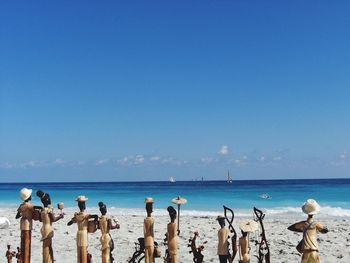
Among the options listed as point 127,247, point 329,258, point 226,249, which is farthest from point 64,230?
point 226,249

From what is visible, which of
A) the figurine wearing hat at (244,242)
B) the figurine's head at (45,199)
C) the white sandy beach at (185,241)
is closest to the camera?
the figurine wearing hat at (244,242)

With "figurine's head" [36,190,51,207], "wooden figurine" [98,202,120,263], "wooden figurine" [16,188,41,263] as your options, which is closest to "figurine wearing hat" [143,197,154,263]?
"wooden figurine" [98,202,120,263]

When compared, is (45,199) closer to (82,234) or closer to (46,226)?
(46,226)

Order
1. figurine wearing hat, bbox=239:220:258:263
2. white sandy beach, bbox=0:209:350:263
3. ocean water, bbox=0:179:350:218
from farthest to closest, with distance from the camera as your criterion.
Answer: ocean water, bbox=0:179:350:218 < white sandy beach, bbox=0:209:350:263 < figurine wearing hat, bbox=239:220:258:263

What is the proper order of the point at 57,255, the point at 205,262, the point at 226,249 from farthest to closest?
1. the point at 57,255
2. the point at 205,262
3. the point at 226,249

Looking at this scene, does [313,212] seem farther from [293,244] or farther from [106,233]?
[293,244]

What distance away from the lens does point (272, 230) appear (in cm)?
1809

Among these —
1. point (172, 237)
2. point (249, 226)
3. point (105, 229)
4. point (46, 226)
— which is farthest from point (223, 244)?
point (46, 226)

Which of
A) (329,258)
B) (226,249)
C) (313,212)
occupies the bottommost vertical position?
(329,258)

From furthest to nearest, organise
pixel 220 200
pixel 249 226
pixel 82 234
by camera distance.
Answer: pixel 220 200 → pixel 82 234 → pixel 249 226

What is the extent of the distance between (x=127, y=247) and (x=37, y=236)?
3965mm

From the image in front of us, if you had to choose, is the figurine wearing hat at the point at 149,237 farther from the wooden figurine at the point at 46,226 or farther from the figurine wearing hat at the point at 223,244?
the wooden figurine at the point at 46,226

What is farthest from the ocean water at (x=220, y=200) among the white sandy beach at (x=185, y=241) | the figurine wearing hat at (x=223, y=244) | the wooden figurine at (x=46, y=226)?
the wooden figurine at (x=46, y=226)

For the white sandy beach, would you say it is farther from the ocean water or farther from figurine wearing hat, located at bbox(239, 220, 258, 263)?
the ocean water
